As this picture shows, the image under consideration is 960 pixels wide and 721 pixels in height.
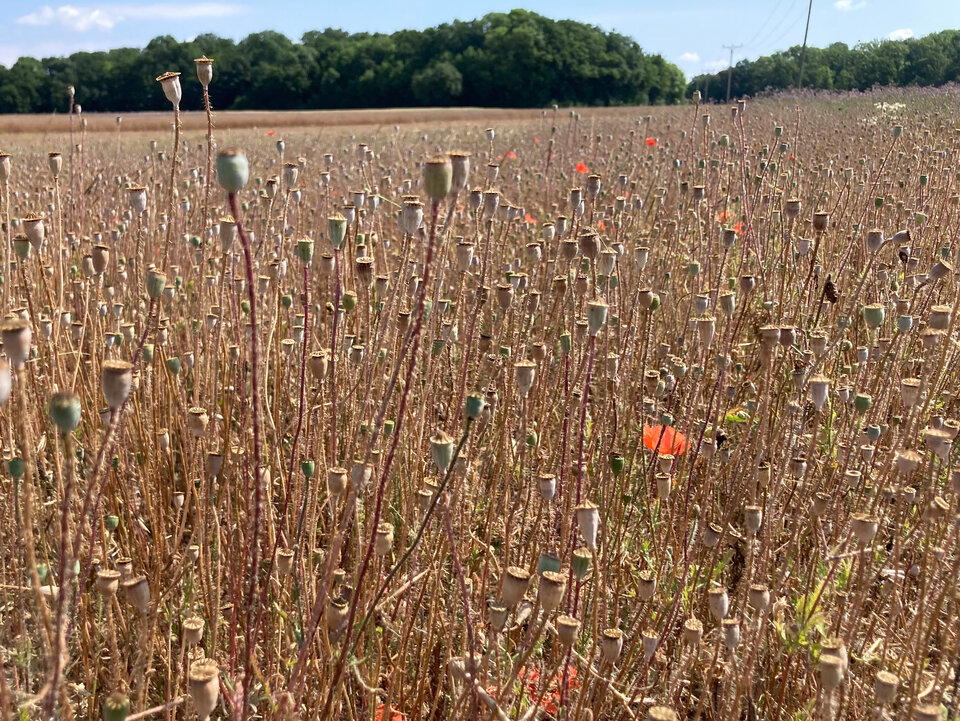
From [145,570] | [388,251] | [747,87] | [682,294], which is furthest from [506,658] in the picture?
[747,87]

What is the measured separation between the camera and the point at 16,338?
87 centimetres

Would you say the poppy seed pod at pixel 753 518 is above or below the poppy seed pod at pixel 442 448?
below

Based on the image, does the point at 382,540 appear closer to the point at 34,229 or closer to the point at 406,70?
the point at 34,229

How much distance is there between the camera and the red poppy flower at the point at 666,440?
1.85 meters

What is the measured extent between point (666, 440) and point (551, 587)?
38.6 inches

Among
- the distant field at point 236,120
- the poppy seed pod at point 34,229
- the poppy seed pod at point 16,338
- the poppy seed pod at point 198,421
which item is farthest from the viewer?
the distant field at point 236,120

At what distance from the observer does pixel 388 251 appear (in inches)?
150

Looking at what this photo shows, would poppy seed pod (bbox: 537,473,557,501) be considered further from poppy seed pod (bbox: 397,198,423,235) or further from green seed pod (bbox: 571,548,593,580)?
poppy seed pod (bbox: 397,198,423,235)

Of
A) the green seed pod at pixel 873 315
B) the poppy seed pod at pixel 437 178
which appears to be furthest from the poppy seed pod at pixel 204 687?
the green seed pod at pixel 873 315

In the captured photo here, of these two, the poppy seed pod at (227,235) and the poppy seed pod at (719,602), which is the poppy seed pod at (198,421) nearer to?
the poppy seed pod at (227,235)

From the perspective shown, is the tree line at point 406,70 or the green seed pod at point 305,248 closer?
the green seed pod at point 305,248

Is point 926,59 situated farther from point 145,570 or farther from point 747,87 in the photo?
point 145,570

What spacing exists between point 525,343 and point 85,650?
1.14m

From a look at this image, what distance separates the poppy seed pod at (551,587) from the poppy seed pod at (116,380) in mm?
561
